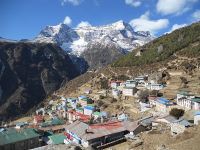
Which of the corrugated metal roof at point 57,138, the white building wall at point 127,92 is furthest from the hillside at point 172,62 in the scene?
the corrugated metal roof at point 57,138

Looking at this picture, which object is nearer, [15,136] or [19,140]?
[19,140]

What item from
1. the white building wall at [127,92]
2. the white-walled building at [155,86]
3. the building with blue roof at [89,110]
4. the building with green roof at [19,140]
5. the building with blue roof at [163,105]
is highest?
the white-walled building at [155,86]

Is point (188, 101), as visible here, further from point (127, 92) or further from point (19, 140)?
point (19, 140)

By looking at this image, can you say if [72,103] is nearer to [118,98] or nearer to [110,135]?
[118,98]

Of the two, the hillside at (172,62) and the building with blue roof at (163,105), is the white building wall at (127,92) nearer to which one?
the hillside at (172,62)

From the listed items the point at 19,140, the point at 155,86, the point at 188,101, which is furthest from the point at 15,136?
the point at 155,86
